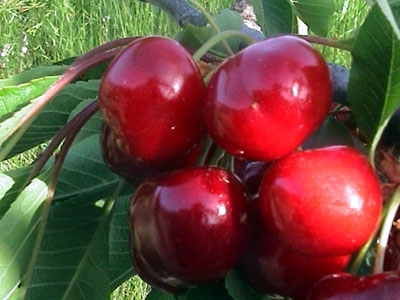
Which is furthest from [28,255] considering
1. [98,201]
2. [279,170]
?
[279,170]

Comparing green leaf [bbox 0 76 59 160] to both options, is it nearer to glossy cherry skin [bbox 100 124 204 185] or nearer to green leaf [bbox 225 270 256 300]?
glossy cherry skin [bbox 100 124 204 185]

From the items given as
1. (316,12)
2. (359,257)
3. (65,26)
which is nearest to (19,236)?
(359,257)

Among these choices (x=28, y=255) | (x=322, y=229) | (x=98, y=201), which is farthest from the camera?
(x=98, y=201)

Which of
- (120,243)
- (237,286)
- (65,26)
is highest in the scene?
(237,286)

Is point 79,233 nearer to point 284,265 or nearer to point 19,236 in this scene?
point 19,236

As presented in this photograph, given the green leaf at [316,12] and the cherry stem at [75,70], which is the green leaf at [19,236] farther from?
the green leaf at [316,12]

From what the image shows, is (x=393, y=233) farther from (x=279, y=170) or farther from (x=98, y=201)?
(x=98, y=201)
